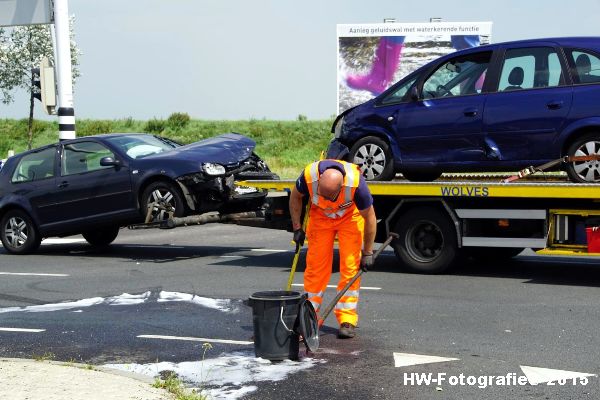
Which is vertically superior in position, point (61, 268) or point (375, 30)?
point (375, 30)

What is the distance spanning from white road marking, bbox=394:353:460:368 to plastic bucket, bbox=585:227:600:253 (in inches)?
155

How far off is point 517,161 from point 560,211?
73 cm

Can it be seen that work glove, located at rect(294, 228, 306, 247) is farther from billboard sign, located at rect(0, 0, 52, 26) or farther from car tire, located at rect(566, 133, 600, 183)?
billboard sign, located at rect(0, 0, 52, 26)

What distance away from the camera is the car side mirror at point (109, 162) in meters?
13.8

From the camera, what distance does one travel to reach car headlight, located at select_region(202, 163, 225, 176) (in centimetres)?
1334

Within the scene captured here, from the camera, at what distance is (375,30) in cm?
4456

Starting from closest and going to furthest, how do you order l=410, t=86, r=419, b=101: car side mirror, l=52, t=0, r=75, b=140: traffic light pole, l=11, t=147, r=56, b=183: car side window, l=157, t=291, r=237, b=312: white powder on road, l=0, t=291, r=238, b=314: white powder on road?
l=157, t=291, r=237, b=312: white powder on road
l=0, t=291, r=238, b=314: white powder on road
l=410, t=86, r=419, b=101: car side mirror
l=11, t=147, r=56, b=183: car side window
l=52, t=0, r=75, b=140: traffic light pole

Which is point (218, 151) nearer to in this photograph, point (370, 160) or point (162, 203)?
point (162, 203)

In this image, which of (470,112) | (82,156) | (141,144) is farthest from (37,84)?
(470,112)

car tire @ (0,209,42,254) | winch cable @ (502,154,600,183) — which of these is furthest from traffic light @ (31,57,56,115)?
winch cable @ (502,154,600,183)

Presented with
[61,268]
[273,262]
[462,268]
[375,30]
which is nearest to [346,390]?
[462,268]

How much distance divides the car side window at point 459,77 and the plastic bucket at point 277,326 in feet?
15.6

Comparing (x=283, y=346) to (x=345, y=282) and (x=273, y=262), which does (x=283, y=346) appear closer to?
(x=345, y=282)

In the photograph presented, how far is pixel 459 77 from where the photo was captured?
1131cm
